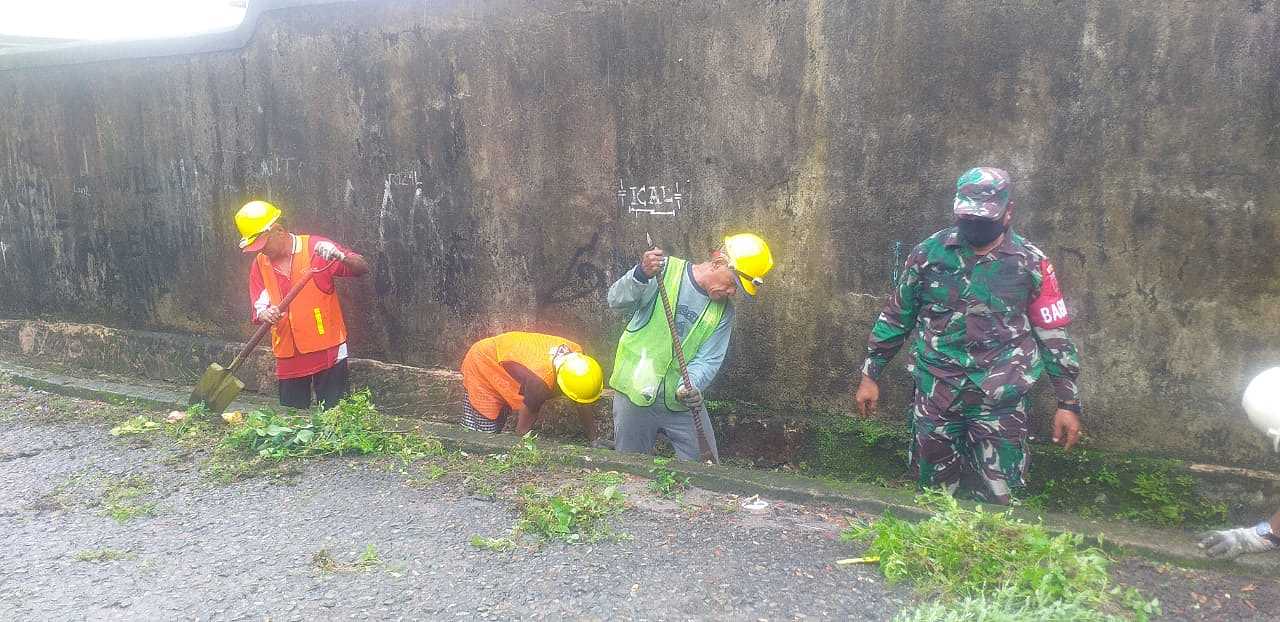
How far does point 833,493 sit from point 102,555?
3.17 metres

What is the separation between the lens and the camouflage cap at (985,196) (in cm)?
341

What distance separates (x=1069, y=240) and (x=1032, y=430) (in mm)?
977

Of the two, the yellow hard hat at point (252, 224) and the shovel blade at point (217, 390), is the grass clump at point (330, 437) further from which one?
the yellow hard hat at point (252, 224)

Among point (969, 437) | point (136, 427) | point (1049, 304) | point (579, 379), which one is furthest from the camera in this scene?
point (136, 427)

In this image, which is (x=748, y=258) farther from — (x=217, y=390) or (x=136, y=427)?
(x=136, y=427)

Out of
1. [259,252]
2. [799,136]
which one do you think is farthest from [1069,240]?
[259,252]

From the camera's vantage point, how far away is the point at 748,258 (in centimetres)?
427

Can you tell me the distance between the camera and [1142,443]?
13.2ft

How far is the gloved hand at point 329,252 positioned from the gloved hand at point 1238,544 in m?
4.78

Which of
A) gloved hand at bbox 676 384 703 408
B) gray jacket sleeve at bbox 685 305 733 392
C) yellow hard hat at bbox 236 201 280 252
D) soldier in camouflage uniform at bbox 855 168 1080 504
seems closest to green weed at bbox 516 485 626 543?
gloved hand at bbox 676 384 703 408

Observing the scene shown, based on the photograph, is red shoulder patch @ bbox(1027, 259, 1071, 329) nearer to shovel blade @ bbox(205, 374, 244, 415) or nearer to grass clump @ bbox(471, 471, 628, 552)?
grass clump @ bbox(471, 471, 628, 552)

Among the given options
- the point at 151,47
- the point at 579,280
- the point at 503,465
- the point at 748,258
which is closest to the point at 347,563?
the point at 503,465

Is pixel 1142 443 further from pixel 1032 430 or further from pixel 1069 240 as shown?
pixel 1069 240

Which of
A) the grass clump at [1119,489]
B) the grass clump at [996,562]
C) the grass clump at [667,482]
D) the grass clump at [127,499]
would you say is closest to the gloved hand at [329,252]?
the grass clump at [127,499]
